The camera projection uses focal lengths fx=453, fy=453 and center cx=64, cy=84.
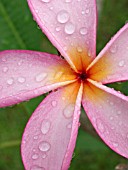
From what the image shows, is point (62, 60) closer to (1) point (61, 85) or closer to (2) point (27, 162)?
(1) point (61, 85)

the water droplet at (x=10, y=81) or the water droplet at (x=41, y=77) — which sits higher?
the water droplet at (x=10, y=81)

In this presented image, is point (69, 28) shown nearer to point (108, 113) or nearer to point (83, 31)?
point (83, 31)

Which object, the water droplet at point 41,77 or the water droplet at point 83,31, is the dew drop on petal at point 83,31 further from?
the water droplet at point 41,77

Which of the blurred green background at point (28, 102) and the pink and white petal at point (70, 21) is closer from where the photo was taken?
the pink and white petal at point (70, 21)

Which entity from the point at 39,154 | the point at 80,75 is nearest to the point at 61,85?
the point at 80,75

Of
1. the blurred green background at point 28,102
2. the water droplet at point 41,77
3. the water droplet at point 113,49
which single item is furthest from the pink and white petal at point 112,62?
the blurred green background at point 28,102

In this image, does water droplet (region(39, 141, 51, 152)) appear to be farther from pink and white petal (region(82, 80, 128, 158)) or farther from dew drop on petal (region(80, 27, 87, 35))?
dew drop on petal (region(80, 27, 87, 35))

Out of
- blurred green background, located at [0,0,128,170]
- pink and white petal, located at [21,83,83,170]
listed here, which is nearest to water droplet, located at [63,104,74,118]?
pink and white petal, located at [21,83,83,170]
